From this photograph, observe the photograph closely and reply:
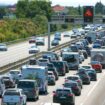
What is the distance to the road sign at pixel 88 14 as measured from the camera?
90.7m

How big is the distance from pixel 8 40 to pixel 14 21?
2215 cm

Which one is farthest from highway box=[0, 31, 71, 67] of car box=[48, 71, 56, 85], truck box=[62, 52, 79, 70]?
car box=[48, 71, 56, 85]

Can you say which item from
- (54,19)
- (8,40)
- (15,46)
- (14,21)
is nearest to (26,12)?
(14,21)

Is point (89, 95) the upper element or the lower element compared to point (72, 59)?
upper

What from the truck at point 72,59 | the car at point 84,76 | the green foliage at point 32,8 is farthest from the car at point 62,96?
the green foliage at point 32,8

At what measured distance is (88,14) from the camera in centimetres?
9175

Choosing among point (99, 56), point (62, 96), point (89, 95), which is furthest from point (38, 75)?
point (99, 56)

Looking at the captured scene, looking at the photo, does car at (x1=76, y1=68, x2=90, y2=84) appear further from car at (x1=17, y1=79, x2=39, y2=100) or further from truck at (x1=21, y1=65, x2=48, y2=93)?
car at (x1=17, y1=79, x2=39, y2=100)

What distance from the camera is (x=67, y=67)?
233ft

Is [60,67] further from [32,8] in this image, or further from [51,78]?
[32,8]

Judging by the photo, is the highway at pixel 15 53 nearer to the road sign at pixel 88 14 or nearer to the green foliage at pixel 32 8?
the road sign at pixel 88 14

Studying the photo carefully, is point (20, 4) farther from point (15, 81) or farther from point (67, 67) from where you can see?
point (15, 81)

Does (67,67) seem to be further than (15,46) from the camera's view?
No

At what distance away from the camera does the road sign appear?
9069 cm
